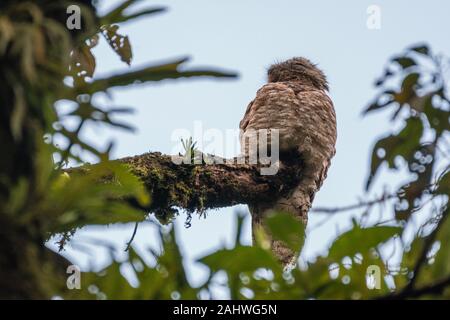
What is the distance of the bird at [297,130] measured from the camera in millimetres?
4449

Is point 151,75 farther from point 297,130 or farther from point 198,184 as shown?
point 297,130

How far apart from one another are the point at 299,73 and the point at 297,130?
1.07 m

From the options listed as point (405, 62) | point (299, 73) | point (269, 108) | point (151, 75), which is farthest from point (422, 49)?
point (299, 73)

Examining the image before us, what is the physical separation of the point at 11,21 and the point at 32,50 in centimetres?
9

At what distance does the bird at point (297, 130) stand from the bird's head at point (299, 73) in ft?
0.33

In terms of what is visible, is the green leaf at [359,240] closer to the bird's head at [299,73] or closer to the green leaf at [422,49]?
the green leaf at [422,49]

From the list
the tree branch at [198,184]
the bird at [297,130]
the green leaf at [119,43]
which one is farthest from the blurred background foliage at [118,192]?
the bird at [297,130]

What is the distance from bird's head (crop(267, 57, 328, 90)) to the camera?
221 inches

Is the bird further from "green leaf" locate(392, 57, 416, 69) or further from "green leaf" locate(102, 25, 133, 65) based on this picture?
"green leaf" locate(392, 57, 416, 69)

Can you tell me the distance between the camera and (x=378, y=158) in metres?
1.30

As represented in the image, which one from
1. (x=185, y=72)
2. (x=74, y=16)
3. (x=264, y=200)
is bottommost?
(x=264, y=200)
